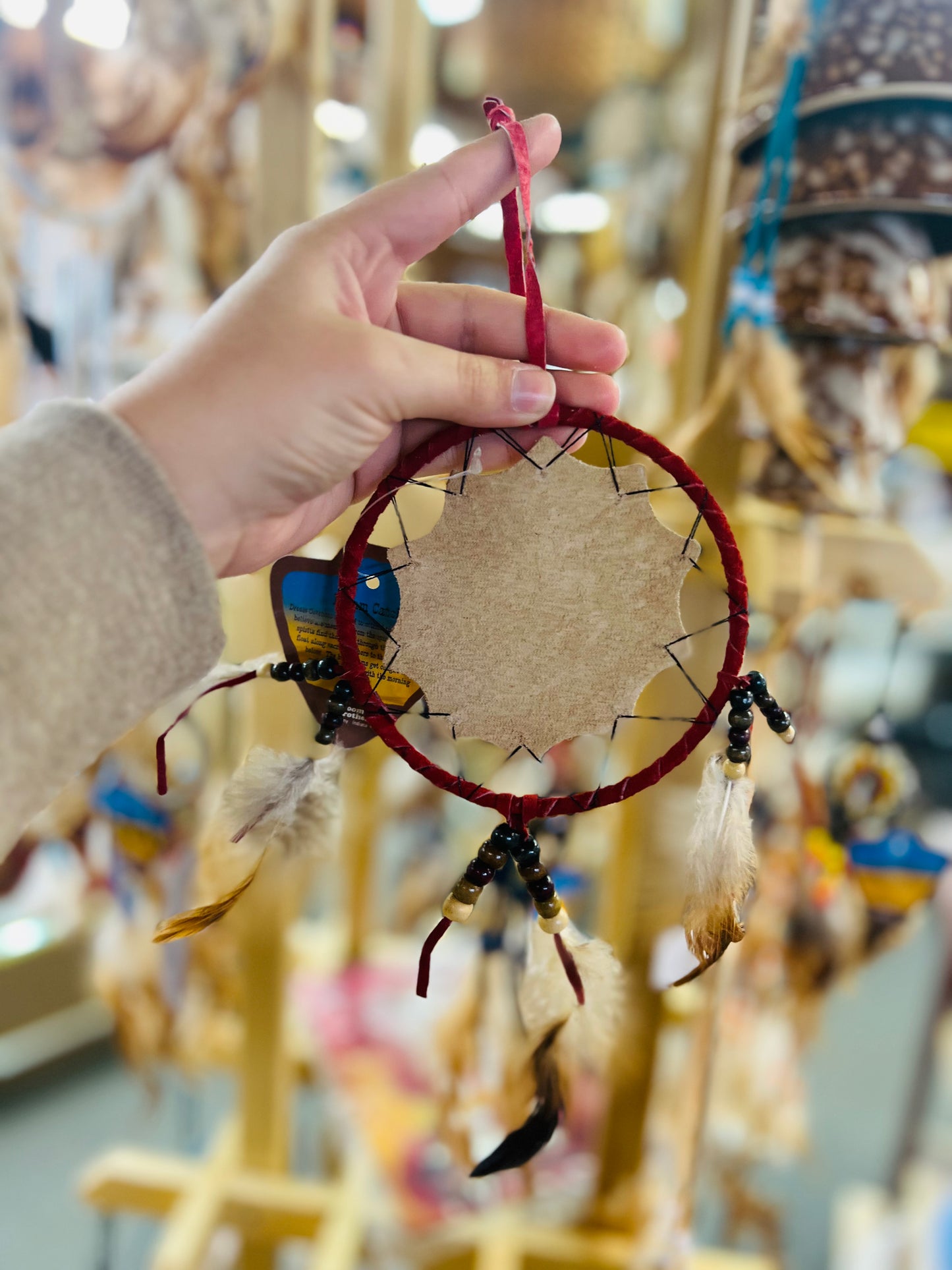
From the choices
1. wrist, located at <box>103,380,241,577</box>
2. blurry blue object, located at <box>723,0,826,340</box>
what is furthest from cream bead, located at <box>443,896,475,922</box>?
blurry blue object, located at <box>723,0,826,340</box>

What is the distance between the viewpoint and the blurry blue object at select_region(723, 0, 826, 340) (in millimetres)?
609

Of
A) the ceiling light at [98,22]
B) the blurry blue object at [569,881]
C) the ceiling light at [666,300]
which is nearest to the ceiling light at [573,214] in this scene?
the ceiling light at [666,300]

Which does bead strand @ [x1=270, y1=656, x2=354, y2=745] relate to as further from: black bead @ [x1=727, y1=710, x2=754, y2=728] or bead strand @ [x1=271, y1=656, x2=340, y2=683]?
black bead @ [x1=727, y1=710, x2=754, y2=728]

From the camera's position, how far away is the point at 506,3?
112 cm

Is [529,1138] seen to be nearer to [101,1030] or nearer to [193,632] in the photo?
[193,632]

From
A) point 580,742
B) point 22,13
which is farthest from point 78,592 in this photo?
point 22,13

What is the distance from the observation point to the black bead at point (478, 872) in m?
0.47

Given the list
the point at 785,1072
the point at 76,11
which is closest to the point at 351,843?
Answer: the point at 785,1072

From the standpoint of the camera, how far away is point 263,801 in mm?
499

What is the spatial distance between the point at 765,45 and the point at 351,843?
1253mm

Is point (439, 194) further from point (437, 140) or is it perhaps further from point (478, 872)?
point (437, 140)

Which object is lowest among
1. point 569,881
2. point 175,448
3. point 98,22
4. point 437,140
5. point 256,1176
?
point 256,1176

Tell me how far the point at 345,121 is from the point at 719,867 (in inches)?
57.6

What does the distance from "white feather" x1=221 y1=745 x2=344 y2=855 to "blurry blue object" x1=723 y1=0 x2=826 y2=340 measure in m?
0.48
